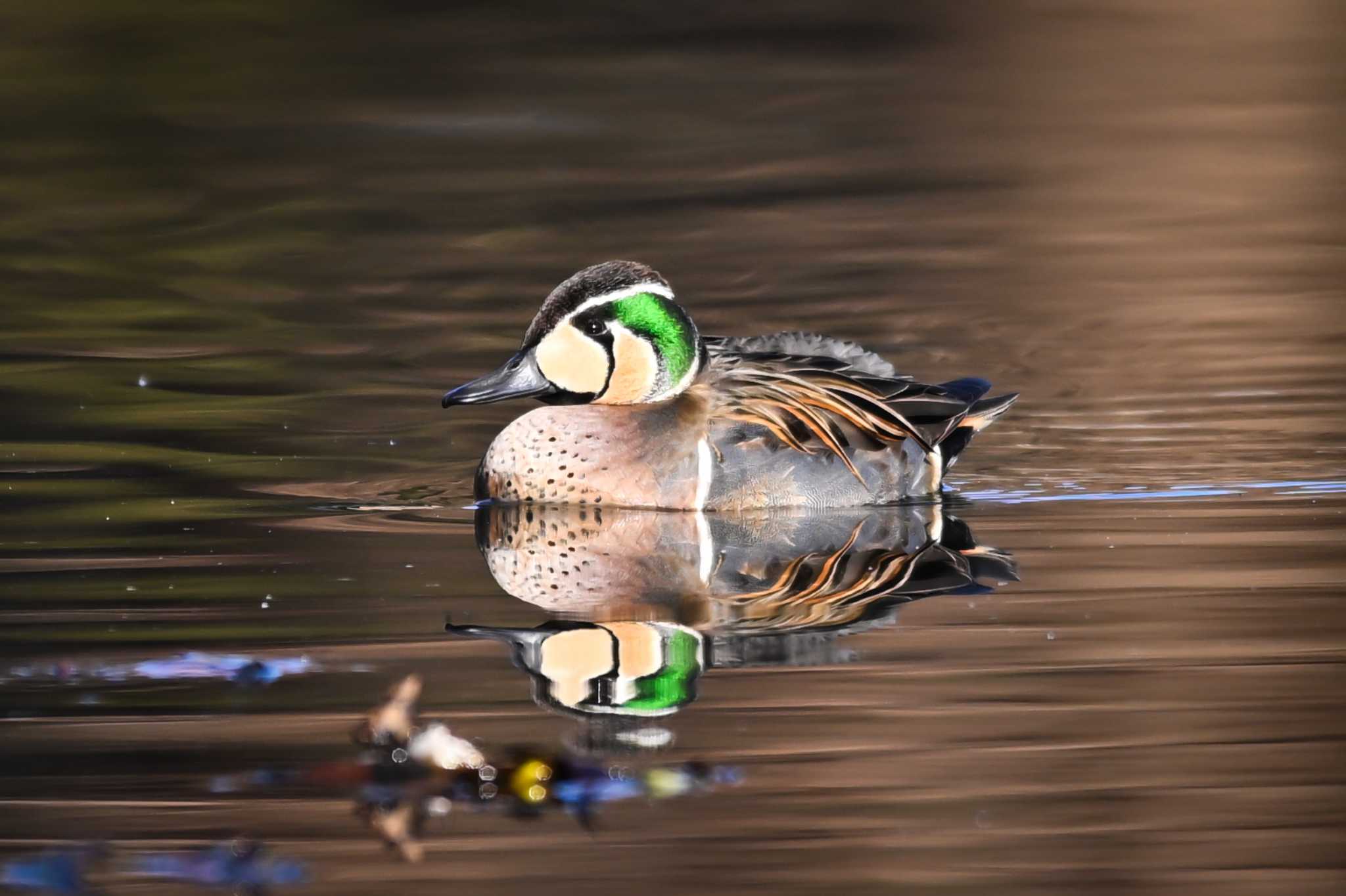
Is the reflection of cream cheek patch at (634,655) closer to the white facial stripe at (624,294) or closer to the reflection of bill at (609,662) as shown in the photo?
the reflection of bill at (609,662)

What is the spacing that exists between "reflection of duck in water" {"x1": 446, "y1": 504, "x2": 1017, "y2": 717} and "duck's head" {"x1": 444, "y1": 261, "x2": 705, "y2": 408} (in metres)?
0.53

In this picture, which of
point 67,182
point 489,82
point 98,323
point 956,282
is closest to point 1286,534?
point 956,282

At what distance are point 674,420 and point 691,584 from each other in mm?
1699

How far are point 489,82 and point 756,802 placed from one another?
53.1ft

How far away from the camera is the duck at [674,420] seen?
9.87 metres

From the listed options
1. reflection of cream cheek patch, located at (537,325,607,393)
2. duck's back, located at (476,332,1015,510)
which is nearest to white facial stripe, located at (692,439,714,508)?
duck's back, located at (476,332,1015,510)

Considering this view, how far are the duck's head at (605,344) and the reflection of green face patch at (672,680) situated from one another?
278 cm

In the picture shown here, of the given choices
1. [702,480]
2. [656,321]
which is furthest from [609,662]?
[656,321]

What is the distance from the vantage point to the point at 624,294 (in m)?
10.1

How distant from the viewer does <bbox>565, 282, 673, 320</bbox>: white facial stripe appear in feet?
33.0

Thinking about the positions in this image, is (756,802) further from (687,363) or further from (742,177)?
(742,177)

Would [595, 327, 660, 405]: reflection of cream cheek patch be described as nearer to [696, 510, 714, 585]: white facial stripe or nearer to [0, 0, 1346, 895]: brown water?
[696, 510, 714, 585]: white facial stripe

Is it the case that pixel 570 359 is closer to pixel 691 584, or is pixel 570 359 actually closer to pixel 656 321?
pixel 656 321

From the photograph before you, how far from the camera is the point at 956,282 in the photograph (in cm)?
1477
